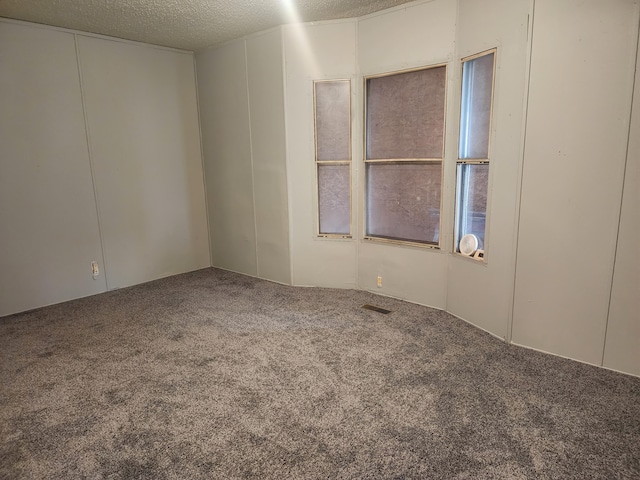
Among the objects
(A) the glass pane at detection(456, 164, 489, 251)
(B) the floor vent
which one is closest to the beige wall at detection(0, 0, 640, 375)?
(A) the glass pane at detection(456, 164, 489, 251)

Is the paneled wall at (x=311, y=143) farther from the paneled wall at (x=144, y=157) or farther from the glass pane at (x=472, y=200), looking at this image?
the paneled wall at (x=144, y=157)

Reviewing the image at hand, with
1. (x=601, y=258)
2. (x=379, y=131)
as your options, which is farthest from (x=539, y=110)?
(x=379, y=131)

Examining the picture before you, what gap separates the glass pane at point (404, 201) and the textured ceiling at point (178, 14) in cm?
146

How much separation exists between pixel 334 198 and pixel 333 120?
800mm

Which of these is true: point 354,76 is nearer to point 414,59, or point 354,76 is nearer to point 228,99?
point 414,59

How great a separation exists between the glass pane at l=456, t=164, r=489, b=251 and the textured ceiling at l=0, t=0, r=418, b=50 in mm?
1616

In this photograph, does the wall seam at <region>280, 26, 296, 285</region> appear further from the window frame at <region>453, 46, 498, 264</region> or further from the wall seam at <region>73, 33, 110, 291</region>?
the wall seam at <region>73, 33, 110, 291</region>

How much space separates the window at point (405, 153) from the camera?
3551 millimetres

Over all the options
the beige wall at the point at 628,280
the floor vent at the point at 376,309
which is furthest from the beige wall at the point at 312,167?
the floor vent at the point at 376,309

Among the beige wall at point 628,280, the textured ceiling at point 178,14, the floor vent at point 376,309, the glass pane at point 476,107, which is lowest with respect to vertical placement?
the floor vent at point 376,309

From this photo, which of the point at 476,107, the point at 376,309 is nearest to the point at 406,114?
the point at 476,107

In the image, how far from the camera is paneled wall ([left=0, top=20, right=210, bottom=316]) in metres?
3.77

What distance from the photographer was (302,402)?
2346mm

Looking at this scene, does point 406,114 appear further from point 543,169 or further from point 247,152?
point 247,152
